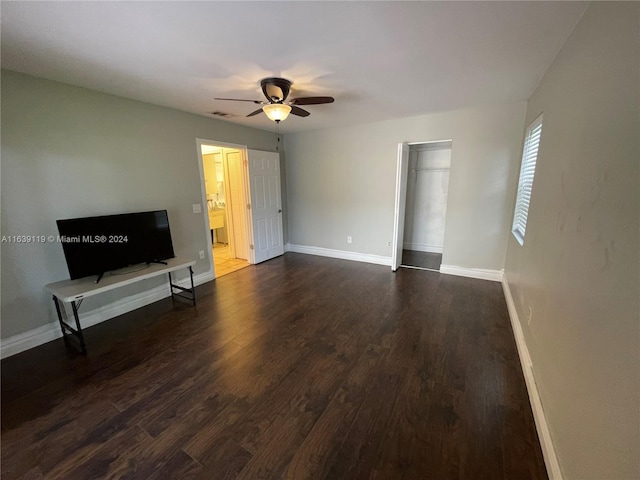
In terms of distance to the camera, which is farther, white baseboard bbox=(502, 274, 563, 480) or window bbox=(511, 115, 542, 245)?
window bbox=(511, 115, 542, 245)

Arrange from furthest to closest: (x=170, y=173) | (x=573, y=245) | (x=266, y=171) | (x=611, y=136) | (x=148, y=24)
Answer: (x=266, y=171) → (x=170, y=173) → (x=148, y=24) → (x=573, y=245) → (x=611, y=136)

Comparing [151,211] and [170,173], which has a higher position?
[170,173]

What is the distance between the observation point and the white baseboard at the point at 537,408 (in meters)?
1.33

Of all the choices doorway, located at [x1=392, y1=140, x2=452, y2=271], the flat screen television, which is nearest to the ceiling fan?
the flat screen television

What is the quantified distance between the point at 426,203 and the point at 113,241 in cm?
513

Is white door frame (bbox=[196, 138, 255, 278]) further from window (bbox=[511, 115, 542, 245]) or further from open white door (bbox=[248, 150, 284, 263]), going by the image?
window (bbox=[511, 115, 542, 245])

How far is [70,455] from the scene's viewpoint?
1510mm

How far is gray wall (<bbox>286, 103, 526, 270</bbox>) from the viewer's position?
364cm

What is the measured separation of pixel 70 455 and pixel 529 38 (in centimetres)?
390

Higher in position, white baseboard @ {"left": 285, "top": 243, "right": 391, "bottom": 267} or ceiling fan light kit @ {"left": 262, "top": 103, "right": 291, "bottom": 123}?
ceiling fan light kit @ {"left": 262, "top": 103, "right": 291, "bottom": 123}

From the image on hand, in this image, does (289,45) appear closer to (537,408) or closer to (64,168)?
(64,168)

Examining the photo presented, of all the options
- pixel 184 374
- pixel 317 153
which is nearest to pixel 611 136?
pixel 184 374

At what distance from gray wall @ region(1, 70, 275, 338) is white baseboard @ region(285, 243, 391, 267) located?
273 cm

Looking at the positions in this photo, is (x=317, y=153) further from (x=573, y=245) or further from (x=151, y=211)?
(x=573, y=245)
